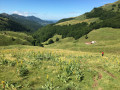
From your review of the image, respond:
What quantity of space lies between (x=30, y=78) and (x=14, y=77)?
5.41 ft

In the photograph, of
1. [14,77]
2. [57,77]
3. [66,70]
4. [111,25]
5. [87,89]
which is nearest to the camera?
[87,89]

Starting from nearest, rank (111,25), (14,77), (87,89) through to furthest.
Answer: (87,89) → (14,77) → (111,25)

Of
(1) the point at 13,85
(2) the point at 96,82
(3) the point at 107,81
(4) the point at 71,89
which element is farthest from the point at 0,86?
(3) the point at 107,81

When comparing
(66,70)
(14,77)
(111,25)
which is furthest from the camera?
(111,25)

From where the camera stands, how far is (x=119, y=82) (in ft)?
31.6

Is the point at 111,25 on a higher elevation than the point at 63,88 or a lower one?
higher

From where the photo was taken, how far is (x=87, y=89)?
8.27 metres

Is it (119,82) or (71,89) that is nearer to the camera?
(71,89)

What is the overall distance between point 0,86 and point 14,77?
1606 mm

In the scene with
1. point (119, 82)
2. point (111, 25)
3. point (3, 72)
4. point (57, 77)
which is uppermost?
point (111, 25)

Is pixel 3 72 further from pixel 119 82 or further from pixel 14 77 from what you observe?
pixel 119 82

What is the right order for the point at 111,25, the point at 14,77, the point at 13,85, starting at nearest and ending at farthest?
the point at 13,85, the point at 14,77, the point at 111,25

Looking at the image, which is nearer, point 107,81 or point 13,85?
point 13,85

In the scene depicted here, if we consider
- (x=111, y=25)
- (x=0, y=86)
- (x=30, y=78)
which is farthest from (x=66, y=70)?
(x=111, y=25)
